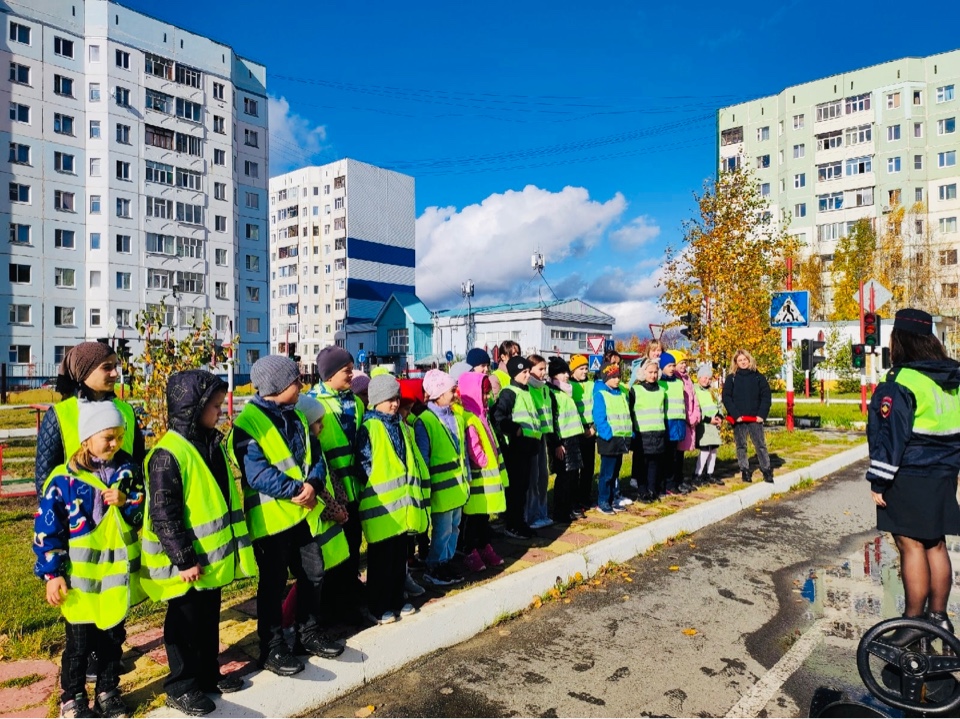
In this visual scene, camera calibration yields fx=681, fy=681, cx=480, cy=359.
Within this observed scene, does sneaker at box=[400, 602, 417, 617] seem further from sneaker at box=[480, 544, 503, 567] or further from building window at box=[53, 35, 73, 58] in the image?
building window at box=[53, 35, 73, 58]

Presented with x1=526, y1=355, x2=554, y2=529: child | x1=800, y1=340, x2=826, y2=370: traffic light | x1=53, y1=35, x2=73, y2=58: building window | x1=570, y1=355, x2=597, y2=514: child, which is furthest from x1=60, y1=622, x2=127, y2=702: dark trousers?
x1=53, y1=35, x2=73, y2=58: building window

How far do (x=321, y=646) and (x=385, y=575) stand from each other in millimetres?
680

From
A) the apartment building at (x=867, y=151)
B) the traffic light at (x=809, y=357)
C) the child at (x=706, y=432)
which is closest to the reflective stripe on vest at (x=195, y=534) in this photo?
the child at (x=706, y=432)

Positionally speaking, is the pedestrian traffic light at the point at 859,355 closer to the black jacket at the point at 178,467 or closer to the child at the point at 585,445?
the child at the point at 585,445

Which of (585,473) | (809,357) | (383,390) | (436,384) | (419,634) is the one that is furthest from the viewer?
(809,357)

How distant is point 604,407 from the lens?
26.0ft

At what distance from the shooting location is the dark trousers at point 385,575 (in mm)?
4602

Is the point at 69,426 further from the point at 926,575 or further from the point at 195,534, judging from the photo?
the point at 926,575

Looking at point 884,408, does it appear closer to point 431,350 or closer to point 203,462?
point 203,462

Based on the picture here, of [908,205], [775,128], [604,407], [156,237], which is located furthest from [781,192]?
[604,407]

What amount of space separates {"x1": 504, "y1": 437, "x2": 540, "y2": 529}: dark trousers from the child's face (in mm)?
3951

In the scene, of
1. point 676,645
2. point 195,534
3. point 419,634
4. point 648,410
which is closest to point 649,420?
point 648,410

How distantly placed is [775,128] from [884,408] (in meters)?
67.5

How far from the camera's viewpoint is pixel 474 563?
5777 mm
